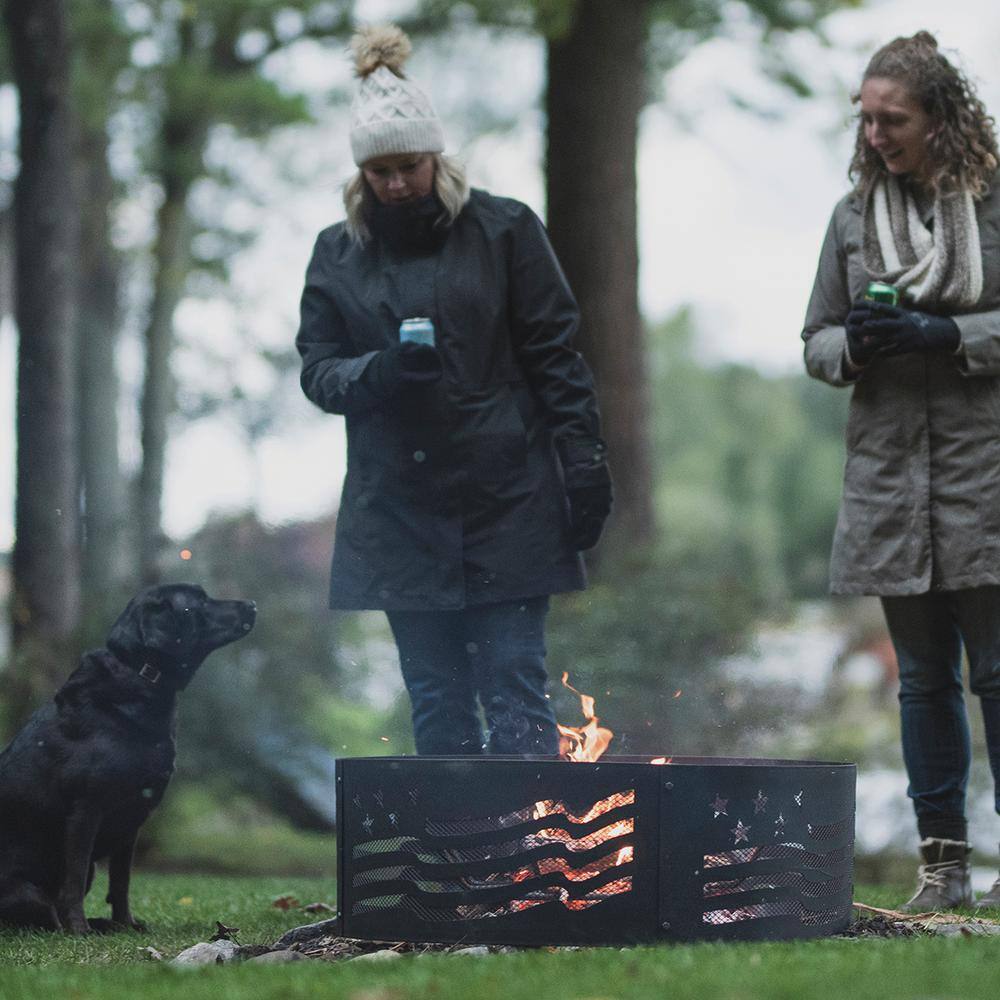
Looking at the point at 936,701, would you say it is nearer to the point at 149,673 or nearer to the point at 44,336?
the point at 149,673

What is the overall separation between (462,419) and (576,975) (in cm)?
194

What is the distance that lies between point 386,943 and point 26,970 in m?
0.89

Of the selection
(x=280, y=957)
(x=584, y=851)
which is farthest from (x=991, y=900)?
(x=280, y=957)

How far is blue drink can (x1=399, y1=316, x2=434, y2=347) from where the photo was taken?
455cm

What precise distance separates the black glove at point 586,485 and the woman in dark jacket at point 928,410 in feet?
2.56

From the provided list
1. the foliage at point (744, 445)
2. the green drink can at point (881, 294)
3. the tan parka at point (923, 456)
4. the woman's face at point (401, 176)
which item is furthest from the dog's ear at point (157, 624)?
the foliage at point (744, 445)

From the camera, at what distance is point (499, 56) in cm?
1573

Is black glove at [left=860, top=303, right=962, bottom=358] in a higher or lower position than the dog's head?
higher

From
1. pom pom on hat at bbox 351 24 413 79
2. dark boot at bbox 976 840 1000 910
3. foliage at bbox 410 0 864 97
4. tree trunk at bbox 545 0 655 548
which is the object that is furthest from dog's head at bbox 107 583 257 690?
foliage at bbox 410 0 864 97

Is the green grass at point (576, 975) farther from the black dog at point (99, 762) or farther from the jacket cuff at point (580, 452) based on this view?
the jacket cuff at point (580, 452)

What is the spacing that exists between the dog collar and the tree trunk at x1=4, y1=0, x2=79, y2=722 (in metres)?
4.73

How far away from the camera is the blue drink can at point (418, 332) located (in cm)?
455

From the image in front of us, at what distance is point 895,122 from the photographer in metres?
4.88

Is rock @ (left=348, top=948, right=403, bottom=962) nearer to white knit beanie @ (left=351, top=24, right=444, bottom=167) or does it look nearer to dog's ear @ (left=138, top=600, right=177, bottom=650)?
dog's ear @ (left=138, top=600, right=177, bottom=650)
